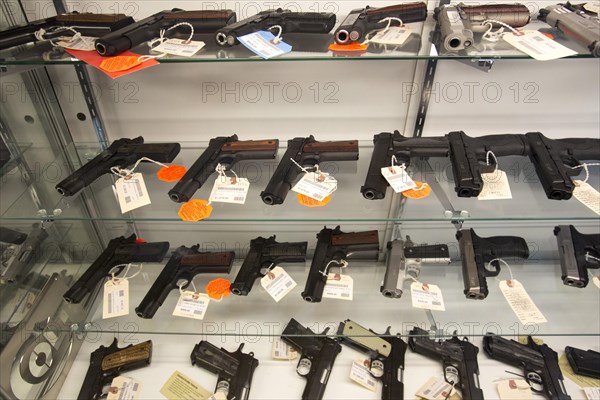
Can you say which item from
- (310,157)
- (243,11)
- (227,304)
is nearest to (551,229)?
(310,157)

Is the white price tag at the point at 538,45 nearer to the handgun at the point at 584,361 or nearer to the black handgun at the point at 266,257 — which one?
the black handgun at the point at 266,257

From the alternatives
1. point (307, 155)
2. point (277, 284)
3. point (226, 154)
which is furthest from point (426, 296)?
point (226, 154)

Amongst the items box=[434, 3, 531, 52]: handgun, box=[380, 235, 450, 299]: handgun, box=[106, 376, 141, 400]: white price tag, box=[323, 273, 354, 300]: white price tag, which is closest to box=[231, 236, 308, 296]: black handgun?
box=[323, 273, 354, 300]: white price tag

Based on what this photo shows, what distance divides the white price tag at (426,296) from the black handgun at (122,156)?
136 cm

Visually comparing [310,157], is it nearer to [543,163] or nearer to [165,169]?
[165,169]

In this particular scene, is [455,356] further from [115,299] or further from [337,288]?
[115,299]

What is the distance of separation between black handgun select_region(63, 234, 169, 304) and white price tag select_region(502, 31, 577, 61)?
184 cm

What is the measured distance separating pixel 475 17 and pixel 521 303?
1.34m

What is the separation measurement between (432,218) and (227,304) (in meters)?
1.21

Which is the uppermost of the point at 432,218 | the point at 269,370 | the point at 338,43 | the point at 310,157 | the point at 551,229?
the point at 338,43

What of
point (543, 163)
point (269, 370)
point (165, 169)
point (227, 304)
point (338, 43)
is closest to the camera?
point (338, 43)

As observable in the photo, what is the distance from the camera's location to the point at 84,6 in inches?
71.8

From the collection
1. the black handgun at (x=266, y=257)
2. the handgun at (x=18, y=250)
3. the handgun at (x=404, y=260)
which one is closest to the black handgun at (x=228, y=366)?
the black handgun at (x=266, y=257)

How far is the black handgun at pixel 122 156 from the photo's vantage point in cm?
193
